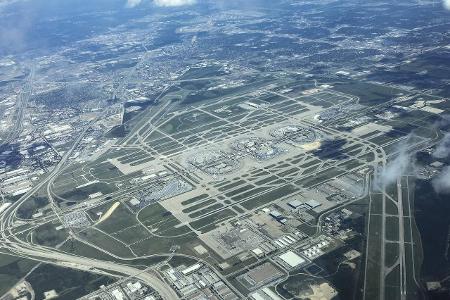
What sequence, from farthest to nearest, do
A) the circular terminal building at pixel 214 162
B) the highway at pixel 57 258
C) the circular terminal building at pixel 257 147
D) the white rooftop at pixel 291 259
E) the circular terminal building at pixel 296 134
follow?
the circular terminal building at pixel 296 134, the circular terminal building at pixel 257 147, the circular terminal building at pixel 214 162, the white rooftop at pixel 291 259, the highway at pixel 57 258

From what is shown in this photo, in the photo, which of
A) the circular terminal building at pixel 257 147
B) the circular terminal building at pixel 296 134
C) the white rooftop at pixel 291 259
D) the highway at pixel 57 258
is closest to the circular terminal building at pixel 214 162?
the circular terminal building at pixel 257 147

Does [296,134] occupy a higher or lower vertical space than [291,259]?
lower

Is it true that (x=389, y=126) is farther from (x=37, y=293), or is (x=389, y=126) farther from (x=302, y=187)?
(x=37, y=293)

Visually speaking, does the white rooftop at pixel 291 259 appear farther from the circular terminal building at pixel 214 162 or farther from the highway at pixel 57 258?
the circular terminal building at pixel 214 162

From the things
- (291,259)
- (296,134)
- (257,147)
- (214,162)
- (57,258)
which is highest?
(291,259)

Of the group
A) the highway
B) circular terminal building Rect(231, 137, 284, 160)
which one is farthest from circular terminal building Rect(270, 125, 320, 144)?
the highway

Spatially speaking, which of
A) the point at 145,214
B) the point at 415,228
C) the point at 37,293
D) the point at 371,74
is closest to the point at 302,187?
the point at 415,228

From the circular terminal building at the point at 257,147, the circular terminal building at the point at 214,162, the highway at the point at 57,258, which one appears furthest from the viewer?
the circular terminal building at the point at 257,147

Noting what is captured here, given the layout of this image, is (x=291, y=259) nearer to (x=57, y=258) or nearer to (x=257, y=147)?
(x=57, y=258)

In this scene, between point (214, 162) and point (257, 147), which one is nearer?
point (214, 162)

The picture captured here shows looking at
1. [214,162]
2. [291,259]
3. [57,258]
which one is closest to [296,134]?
[214,162]

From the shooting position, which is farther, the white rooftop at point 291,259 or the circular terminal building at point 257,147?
the circular terminal building at point 257,147
